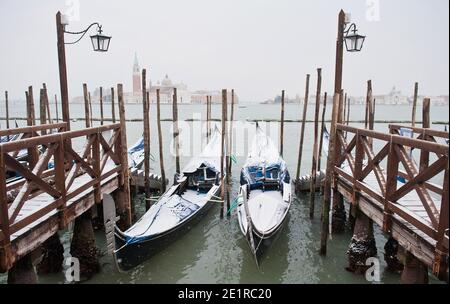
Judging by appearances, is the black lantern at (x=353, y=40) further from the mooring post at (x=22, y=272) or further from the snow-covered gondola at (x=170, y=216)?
the mooring post at (x=22, y=272)

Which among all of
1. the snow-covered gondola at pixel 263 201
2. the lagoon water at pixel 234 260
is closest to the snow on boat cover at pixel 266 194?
the snow-covered gondola at pixel 263 201

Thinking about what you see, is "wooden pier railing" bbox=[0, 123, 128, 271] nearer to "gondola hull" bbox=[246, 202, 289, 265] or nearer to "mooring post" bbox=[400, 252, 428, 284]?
"gondola hull" bbox=[246, 202, 289, 265]

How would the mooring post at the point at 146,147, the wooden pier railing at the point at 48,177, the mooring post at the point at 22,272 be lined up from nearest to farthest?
the wooden pier railing at the point at 48,177 → the mooring post at the point at 22,272 → the mooring post at the point at 146,147

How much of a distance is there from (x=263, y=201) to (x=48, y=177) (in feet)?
15.5

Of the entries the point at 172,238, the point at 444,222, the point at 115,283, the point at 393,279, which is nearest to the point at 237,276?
the point at 172,238

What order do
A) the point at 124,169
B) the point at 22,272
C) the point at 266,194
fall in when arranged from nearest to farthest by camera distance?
the point at 22,272 → the point at 124,169 → the point at 266,194

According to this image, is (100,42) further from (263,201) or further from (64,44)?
(263,201)

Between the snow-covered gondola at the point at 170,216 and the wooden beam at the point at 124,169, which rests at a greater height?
the wooden beam at the point at 124,169

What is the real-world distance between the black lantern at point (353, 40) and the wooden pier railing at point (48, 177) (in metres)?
4.60

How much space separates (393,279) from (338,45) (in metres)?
4.24

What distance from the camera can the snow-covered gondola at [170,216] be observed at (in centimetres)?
591

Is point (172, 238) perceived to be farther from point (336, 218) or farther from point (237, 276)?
point (336, 218)

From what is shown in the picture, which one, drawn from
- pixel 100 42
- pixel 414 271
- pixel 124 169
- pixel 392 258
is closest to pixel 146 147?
pixel 124 169

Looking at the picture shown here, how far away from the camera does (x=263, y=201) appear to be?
8.20 metres
